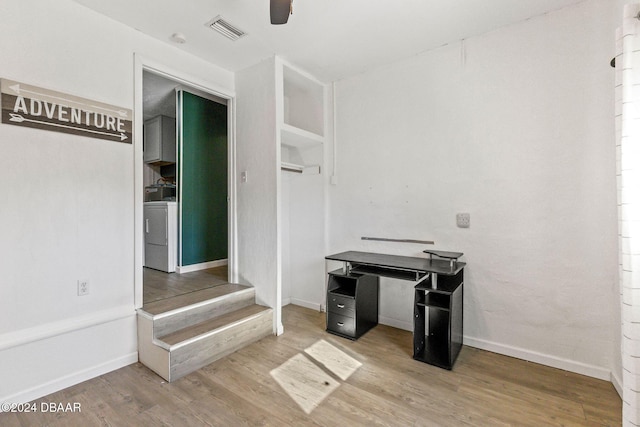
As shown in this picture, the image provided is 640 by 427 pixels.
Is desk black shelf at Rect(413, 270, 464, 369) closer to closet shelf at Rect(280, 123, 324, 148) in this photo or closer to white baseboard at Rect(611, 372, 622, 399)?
white baseboard at Rect(611, 372, 622, 399)

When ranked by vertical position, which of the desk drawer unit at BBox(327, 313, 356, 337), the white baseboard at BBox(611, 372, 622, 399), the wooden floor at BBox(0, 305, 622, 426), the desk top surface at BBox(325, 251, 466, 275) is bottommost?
the wooden floor at BBox(0, 305, 622, 426)

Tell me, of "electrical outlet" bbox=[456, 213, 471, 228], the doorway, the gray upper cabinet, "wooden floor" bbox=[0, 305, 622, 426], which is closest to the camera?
"wooden floor" bbox=[0, 305, 622, 426]

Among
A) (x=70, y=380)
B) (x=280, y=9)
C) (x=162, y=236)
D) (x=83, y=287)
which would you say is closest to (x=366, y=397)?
(x=70, y=380)

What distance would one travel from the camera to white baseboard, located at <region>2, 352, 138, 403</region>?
6.22 ft

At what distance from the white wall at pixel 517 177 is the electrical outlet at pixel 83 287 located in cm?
260

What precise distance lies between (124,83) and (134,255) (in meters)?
1.42

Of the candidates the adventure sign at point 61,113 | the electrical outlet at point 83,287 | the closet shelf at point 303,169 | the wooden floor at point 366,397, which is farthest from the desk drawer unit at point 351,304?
the adventure sign at point 61,113

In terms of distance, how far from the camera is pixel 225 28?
8.13ft

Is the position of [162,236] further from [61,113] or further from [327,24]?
[327,24]

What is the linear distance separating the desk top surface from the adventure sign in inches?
87.0

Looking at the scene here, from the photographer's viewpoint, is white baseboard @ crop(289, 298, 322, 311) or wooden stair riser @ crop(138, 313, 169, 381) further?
white baseboard @ crop(289, 298, 322, 311)

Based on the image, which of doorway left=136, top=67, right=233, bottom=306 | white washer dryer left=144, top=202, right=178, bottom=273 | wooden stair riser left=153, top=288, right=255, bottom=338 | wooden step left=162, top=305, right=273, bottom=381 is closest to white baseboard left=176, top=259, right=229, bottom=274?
doorway left=136, top=67, right=233, bottom=306

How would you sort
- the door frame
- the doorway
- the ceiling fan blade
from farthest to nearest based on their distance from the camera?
the doorway, the door frame, the ceiling fan blade

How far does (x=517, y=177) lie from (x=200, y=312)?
2961 mm
